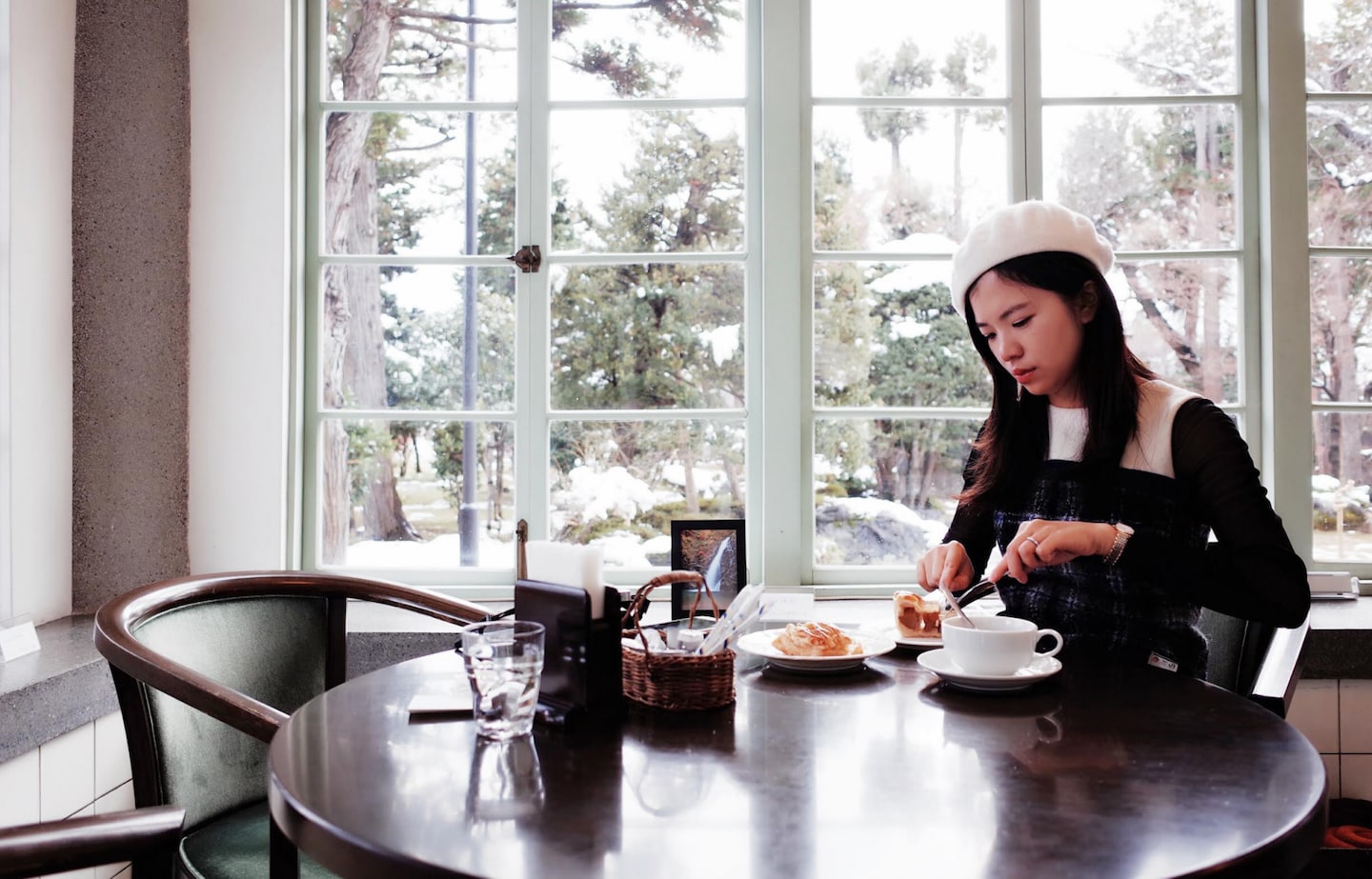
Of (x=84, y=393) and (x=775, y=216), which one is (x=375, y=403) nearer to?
(x=84, y=393)

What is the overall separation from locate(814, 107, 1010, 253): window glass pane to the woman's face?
1016mm

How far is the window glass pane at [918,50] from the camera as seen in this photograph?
2.58 metres

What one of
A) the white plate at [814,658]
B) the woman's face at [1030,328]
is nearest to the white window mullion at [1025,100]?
the woman's face at [1030,328]

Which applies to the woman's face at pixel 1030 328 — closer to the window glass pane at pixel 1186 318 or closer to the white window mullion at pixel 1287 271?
the window glass pane at pixel 1186 318

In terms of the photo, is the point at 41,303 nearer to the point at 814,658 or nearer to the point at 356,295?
the point at 356,295

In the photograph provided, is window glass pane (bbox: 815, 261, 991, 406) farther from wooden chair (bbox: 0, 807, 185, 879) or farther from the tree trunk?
wooden chair (bbox: 0, 807, 185, 879)

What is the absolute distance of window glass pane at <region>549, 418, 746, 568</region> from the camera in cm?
259

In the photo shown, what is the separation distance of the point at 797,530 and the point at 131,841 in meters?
1.85

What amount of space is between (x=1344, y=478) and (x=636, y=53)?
226cm

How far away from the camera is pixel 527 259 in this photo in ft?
8.41

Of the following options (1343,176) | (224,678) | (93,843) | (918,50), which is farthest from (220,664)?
(1343,176)

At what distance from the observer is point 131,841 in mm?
885

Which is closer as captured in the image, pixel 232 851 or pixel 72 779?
pixel 232 851

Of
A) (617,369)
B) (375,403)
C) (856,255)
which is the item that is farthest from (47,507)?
(856,255)
